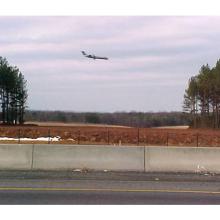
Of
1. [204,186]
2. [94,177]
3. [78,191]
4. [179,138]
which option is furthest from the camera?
[179,138]

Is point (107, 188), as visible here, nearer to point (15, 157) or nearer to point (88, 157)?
point (88, 157)

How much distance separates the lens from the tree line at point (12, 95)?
103 m

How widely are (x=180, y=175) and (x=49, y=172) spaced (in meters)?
3.46

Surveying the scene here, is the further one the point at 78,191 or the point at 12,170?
the point at 12,170

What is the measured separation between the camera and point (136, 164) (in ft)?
47.8

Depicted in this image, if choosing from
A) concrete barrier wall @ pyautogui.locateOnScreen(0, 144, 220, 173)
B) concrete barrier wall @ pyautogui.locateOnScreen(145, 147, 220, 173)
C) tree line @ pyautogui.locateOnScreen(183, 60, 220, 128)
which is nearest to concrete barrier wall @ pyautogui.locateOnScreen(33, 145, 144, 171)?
concrete barrier wall @ pyautogui.locateOnScreen(0, 144, 220, 173)

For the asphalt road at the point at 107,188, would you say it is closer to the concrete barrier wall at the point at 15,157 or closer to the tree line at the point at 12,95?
the concrete barrier wall at the point at 15,157

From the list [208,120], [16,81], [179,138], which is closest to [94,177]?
[179,138]

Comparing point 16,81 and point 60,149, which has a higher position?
point 16,81

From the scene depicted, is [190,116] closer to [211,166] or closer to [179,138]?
[179,138]

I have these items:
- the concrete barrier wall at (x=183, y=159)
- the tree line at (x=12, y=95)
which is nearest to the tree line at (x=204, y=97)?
the tree line at (x=12, y=95)

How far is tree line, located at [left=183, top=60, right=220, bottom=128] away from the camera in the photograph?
3851 inches

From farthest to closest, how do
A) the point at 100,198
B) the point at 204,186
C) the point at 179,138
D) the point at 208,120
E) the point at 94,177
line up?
the point at 208,120
the point at 179,138
the point at 94,177
the point at 204,186
the point at 100,198

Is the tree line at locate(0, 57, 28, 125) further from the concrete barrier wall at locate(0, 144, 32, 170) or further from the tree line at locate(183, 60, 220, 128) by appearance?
the concrete barrier wall at locate(0, 144, 32, 170)
